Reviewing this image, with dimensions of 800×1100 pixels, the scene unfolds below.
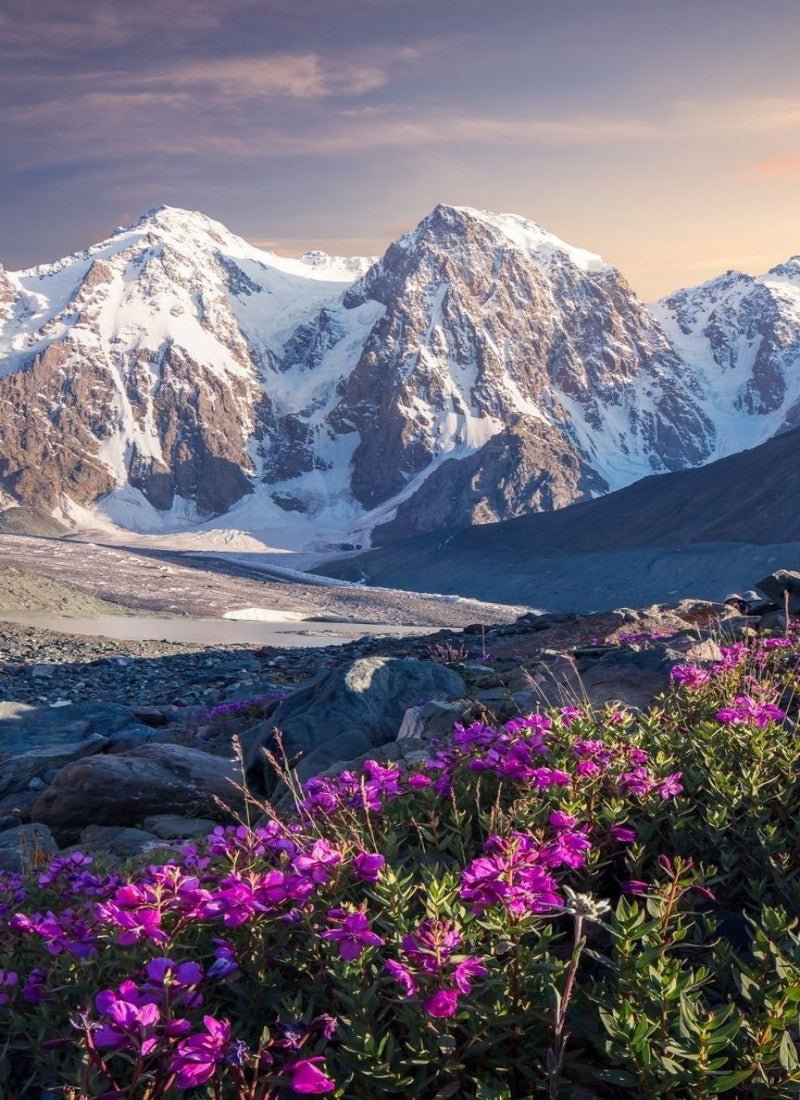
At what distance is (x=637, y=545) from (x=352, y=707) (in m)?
96.5

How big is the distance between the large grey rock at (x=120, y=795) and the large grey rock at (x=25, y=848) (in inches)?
17.6

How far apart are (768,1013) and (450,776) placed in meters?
2.08

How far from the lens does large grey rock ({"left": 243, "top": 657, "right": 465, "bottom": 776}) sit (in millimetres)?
Result: 9070

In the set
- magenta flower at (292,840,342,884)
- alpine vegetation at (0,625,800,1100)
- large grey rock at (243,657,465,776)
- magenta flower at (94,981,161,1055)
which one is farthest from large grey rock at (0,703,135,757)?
magenta flower at (94,981,161,1055)

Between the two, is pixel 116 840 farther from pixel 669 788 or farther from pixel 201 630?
pixel 201 630

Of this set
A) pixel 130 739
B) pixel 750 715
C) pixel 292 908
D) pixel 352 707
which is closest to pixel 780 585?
pixel 352 707

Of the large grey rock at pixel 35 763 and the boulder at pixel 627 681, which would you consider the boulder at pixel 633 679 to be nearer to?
the boulder at pixel 627 681

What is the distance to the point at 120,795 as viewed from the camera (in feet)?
25.5

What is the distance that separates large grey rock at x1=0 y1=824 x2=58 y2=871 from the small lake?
31755 millimetres

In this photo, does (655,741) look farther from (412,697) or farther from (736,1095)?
(412,697)

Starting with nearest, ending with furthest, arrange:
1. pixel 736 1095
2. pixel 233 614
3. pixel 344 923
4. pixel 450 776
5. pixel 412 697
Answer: pixel 736 1095 < pixel 344 923 < pixel 450 776 < pixel 412 697 < pixel 233 614

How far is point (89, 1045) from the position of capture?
2.04 m

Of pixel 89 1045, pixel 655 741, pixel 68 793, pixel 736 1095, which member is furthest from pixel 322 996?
pixel 68 793

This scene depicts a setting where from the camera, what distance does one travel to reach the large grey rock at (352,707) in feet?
29.8
